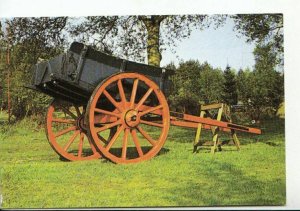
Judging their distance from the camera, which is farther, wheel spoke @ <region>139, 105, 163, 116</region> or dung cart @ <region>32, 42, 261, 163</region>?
wheel spoke @ <region>139, 105, 163, 116</region>

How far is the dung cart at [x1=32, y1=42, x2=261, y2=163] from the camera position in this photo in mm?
9500

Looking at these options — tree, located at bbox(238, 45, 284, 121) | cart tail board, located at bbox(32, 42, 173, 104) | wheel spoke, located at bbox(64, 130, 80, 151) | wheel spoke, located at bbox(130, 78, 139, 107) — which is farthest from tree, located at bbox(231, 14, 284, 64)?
wheel spoke, located at bbox(64, 130, 80, 151)

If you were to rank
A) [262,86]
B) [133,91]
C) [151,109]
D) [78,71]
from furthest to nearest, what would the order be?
1. [262,86]
2. [151,109]
3. [133,91]
4. [78,71]

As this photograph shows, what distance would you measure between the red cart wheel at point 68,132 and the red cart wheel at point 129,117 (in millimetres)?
457

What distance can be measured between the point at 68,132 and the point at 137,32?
174cm

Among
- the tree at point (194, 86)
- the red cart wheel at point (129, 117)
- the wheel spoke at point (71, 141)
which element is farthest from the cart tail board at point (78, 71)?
the wheel spoke at point (71, 141)

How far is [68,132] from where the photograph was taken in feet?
33.3

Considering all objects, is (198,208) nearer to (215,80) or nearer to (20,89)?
(215,80)

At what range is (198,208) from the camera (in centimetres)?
955

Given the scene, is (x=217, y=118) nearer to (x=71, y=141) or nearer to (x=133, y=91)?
(x=133, y=91)

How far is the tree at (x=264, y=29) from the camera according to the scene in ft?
32.2

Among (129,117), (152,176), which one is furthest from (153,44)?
(152,176)

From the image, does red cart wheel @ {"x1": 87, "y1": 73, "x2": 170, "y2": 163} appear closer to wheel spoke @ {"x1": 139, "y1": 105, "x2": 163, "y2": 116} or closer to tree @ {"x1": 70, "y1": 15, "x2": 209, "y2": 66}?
wheel spoke @ {"x1": 139, "y1": 105, "x2": 163, "y2": 116}

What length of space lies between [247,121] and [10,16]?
3655 millimetres
